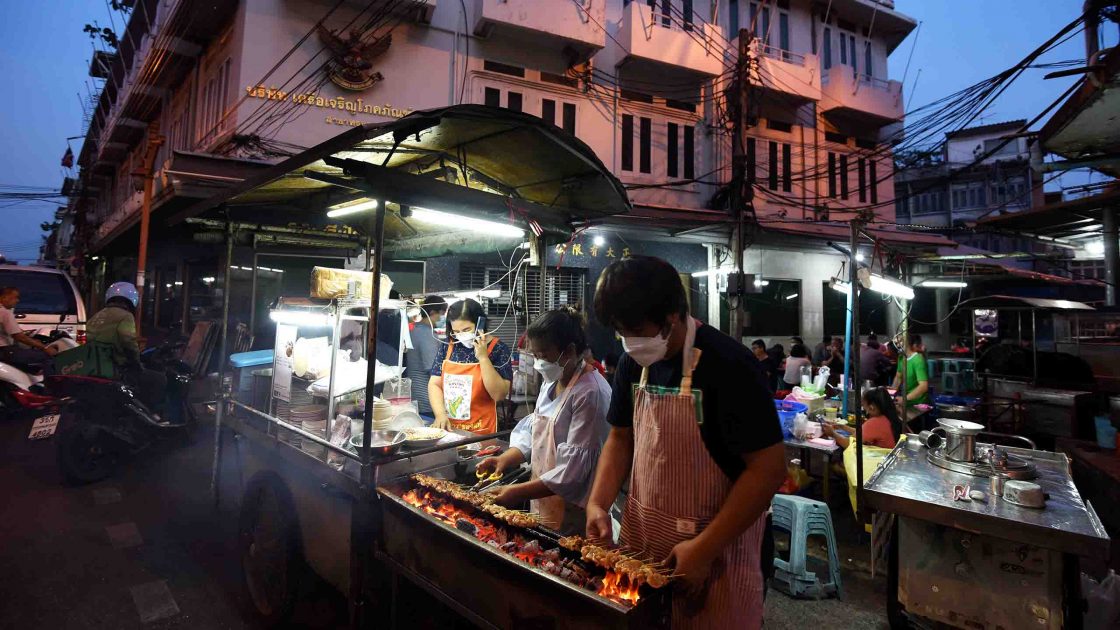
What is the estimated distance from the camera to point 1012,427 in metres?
8.91

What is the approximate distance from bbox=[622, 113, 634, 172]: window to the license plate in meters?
13.2

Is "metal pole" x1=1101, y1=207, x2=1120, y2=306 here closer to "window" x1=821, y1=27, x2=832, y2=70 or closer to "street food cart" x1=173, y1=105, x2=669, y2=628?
"window" x1=821, y1=27, x2=832, y2=70

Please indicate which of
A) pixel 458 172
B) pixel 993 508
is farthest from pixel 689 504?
pixel 458 172

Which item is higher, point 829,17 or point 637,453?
point 829,17

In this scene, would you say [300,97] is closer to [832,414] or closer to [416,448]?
[416,448]

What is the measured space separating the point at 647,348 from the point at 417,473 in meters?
1.87

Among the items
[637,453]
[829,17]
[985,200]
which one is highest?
[829,17]

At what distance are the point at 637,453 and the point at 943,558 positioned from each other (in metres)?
2.32

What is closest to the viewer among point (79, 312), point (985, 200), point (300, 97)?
point (79, 312)

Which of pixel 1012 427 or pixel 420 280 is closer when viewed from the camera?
pixel 1012 427

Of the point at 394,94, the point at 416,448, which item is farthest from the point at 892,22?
the point at 416,448

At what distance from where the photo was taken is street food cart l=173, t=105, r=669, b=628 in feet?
6.63

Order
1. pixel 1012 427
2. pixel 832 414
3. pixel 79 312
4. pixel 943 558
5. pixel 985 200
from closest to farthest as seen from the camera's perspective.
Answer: pixel 943 558, pixel 832 414, pixel 1012 427, pixel 79 312, pixel 985 200

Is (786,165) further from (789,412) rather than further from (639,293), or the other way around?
(639,293)
